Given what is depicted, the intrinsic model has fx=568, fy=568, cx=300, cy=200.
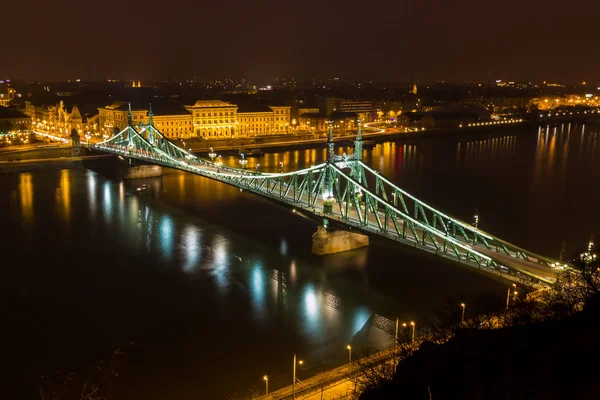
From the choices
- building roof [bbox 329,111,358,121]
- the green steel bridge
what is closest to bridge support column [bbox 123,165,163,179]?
the green steel bridge

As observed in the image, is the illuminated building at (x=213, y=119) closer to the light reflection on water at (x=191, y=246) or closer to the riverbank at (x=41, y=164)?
the riverbank at (x=41, y=164)

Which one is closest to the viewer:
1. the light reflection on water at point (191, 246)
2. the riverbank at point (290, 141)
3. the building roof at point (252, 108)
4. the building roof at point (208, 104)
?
the light reflection on water at point (191, 246)

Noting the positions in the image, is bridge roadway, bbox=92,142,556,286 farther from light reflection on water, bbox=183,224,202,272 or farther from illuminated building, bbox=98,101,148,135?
illuminated building, bbox=98,101,148,135

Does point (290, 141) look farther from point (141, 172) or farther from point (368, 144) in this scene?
point (141, 172)

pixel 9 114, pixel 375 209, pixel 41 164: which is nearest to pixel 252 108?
pixel 9 114

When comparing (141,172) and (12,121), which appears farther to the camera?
(12,121)

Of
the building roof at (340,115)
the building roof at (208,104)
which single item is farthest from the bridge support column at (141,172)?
the building roof at (340,115)

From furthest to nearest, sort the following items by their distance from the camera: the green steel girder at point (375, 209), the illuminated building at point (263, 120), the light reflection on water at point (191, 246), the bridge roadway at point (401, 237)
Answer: the illuminated building at point (263, 120)
the light reflection on water at point (191, 246)
the green steel girder at point (375, 209)
the bridge roadway at point (401, 237)
